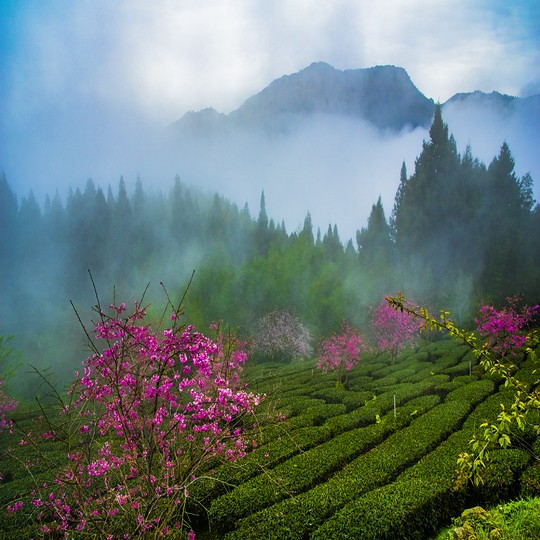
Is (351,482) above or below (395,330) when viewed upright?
above

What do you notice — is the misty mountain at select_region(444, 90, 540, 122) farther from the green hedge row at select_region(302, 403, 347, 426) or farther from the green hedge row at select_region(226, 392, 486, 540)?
the green hedge row at select_region(302, 403, 347, 426)

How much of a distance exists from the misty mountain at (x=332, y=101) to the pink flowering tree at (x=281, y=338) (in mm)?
12144

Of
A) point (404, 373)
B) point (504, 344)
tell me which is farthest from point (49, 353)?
point (504, 344)

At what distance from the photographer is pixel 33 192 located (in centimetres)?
2233

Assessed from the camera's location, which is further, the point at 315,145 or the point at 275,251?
the point at 315,145

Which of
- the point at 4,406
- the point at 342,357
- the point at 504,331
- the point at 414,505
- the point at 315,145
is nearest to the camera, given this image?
the point at 414,505

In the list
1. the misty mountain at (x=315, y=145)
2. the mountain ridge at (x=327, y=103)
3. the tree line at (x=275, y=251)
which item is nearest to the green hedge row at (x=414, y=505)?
the tree line at (x=275, y=251)

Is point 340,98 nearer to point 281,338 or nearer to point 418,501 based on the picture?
point 281,338

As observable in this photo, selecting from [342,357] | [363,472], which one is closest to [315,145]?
[342,357]

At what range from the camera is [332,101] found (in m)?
34.6

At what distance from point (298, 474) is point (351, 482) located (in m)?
1.05

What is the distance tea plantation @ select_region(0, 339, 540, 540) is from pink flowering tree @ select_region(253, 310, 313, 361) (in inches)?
414

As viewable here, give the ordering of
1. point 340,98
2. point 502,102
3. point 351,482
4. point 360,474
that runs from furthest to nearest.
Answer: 1. point 340,98
2. point 502,102
3. point 360,474
4. point 351,482

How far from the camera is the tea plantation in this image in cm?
620
